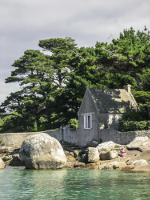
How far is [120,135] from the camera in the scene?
35.2 meters

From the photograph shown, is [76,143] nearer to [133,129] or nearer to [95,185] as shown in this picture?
[133,129]

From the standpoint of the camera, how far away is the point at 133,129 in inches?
1391

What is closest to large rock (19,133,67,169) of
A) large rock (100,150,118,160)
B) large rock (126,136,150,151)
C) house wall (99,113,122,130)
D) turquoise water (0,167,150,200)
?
turquoise water (0,167,150,200)

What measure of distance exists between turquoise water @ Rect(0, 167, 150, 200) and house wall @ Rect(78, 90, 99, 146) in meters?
20.1

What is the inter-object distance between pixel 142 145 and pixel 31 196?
17361 mm

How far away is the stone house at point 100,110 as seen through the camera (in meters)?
40.6

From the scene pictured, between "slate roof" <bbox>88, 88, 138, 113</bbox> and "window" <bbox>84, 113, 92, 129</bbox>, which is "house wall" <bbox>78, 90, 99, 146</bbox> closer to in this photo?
"window" <bbox>84, 113, 92, 129</bbox>

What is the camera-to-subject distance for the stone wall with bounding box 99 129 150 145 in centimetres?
3283

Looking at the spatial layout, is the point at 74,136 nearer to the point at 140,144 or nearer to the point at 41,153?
the point at 140,144

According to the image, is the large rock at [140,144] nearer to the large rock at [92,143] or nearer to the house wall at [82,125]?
the large rock at [92,143]

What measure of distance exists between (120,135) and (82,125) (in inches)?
358

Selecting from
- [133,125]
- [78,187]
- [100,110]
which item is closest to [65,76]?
[100,110]

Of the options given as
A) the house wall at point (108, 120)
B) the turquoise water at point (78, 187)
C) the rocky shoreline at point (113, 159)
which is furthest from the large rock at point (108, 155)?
the house wall at point (108, 120)

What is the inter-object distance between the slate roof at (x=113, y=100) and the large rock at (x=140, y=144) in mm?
10206
